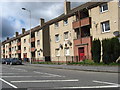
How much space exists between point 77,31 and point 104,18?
8170 mm

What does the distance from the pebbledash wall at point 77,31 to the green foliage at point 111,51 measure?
4839 millimetres

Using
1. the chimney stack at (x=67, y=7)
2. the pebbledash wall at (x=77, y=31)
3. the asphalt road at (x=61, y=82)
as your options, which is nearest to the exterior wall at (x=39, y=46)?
the pebbledash wall at (x=77, y=31)

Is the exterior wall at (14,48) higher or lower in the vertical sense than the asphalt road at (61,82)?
higher

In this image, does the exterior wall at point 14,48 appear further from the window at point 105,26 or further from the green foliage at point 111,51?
the green foliage at point 111,51

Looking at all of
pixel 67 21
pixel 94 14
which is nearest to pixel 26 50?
pixel 67 21

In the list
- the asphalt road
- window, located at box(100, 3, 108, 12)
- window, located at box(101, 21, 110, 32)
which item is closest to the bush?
window, located at box(101, 21, 110, 32)

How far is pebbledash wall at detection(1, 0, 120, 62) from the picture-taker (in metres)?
31.2

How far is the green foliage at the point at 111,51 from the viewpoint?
2484cm

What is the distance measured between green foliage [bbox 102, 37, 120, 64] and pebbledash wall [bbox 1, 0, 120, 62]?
484 cm

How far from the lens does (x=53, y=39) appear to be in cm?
4828

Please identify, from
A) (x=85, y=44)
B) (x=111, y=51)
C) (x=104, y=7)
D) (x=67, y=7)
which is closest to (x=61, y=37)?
(x=67, y=7)

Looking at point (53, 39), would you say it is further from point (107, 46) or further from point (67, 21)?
point (107, 46)

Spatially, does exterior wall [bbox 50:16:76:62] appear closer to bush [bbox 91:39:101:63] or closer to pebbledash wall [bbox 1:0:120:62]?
pebbledash wall [bbox 1:0:120:62]

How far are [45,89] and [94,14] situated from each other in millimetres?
24591
